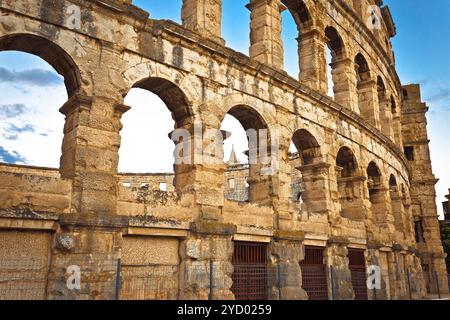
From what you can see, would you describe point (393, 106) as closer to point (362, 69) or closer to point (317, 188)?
point (362, 69)

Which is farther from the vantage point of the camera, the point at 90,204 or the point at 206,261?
the point at 206,261

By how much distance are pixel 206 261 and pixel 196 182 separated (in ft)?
4.85

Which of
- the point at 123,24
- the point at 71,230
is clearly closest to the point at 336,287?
the point at 71,230

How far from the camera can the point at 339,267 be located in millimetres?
10719

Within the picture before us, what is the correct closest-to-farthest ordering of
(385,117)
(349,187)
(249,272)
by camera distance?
(249,272), (349,187), (385,117)

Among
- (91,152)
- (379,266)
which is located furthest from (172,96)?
(379,266)

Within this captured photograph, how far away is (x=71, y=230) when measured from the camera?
20.6ft

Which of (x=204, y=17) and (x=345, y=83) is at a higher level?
(x=345, y=83)

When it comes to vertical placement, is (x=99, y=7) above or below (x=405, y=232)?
above

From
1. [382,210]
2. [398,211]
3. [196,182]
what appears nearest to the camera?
[196,182]

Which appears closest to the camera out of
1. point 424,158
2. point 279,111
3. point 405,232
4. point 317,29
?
point 279,111
